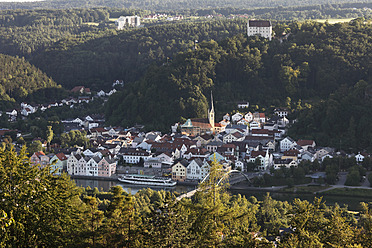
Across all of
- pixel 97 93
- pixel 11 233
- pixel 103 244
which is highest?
pixel 11 233

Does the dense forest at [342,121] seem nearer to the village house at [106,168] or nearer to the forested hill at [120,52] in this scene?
the village house at [106,168]

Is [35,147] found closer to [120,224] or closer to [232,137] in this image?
[232,137]

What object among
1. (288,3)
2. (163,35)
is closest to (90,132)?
(163,35)

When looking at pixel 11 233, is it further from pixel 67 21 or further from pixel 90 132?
pixel 67 21

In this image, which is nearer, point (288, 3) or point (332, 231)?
point (332, 231)

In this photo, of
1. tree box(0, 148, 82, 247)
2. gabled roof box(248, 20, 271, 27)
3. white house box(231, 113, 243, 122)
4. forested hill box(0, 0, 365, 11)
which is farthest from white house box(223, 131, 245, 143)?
forested hill box(0, 0, 365, 11)

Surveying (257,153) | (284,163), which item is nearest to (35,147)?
(257,153)

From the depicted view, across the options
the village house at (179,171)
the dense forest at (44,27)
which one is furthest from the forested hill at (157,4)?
the village house at (179,171)
